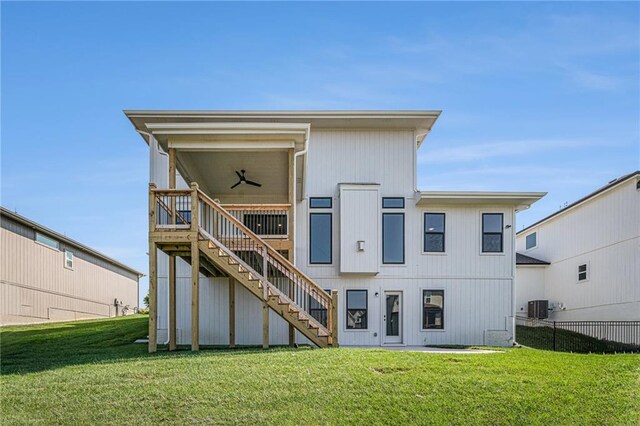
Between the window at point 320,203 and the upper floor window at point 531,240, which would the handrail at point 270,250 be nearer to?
the window at point 320,203

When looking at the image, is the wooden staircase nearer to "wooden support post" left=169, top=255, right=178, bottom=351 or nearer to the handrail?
the handrail

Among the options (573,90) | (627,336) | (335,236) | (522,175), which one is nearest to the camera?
(573,90)

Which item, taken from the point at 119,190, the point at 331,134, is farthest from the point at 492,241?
the point at 119,190

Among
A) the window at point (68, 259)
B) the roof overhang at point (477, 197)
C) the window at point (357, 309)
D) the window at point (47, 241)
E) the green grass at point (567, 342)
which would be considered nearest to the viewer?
the roof overhang at point (477, 197)

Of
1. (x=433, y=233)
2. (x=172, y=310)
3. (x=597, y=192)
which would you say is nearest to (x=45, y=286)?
(x=172, y=310)

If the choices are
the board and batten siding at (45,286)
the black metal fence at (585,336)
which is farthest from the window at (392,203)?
the board and batten siding at (45,286)

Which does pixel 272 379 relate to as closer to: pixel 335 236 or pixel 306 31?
pixel 335 236

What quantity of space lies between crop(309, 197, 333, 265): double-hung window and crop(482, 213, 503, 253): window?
14.8 ft

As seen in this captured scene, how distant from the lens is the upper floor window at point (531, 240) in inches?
951

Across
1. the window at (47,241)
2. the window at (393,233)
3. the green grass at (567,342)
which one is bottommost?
the green grass at (567,342)

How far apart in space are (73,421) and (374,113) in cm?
1103

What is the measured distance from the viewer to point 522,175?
18.2 meters

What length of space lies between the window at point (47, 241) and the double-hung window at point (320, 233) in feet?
45.0

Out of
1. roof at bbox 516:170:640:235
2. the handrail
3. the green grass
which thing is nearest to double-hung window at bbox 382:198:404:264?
the handrail
